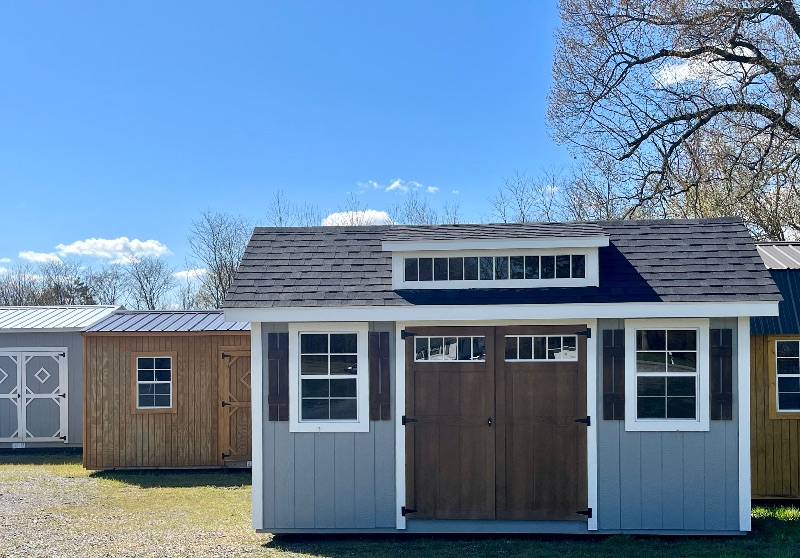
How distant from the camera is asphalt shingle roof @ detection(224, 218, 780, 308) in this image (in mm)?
7078

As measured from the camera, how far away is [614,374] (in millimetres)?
7117

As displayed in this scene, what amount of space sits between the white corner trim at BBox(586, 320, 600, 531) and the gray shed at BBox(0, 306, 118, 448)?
33.2 ft

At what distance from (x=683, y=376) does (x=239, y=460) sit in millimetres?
7058

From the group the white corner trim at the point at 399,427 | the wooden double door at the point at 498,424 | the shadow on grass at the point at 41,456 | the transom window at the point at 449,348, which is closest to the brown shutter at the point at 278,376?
the white corner trim at the point at 399,427

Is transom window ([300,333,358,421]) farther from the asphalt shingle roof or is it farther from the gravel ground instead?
the gravel ground

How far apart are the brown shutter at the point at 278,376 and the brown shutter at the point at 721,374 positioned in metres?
4.37

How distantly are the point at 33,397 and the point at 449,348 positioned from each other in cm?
989

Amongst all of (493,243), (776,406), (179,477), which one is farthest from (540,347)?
(179,477)

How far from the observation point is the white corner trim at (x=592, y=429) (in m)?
7.09

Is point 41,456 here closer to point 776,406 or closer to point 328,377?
point 328,377

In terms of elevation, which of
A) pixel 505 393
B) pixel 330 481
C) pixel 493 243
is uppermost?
pixel 493 243

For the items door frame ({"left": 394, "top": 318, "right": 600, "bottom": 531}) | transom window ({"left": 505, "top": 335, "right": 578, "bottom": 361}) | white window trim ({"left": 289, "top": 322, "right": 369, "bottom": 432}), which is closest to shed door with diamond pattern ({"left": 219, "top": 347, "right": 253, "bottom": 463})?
white window trim ({"left": 289, "top": 322, "right": 369, "bottom": 432})

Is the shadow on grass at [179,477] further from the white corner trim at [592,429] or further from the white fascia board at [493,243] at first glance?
the white corner trim at [592,429]

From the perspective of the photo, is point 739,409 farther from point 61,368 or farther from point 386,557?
point 61,368
